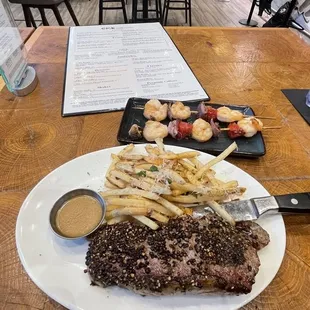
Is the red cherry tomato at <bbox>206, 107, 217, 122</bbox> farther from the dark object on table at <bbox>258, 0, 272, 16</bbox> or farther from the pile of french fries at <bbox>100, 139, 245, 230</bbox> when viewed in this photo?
the dark object on table at <bbox>258, 0, 272, 16</bbox>

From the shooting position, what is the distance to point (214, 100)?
72.3 inches

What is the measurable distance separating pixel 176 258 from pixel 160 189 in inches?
10.1

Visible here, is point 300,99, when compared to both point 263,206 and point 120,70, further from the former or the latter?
point 120,70

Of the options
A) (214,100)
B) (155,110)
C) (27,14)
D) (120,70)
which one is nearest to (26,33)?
(120,70)

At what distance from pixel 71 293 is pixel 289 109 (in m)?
1.60

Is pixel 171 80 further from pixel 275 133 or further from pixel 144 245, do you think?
pixel 144 245

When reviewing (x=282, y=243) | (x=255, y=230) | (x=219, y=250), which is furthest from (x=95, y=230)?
(x=282, y=243)

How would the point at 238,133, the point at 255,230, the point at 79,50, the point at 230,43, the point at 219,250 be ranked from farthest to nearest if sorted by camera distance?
the point at 230,43
the point at 79,50
the point at 238,133
the point at 255,230
the point at 219,250

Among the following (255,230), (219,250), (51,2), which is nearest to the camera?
(219,250)

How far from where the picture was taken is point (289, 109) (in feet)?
5.86

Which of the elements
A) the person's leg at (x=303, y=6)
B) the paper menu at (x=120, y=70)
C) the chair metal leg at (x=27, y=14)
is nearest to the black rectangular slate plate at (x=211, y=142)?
the paper menu at (x=120, y=70)

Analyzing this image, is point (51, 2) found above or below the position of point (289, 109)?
below

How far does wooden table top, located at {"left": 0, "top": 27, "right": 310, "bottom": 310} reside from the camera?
979 millimetres

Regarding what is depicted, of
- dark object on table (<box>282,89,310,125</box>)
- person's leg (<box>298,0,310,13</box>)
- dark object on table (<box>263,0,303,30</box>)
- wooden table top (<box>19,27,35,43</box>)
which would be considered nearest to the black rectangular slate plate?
dark object on table (<box>282,89,310,125</box>)
